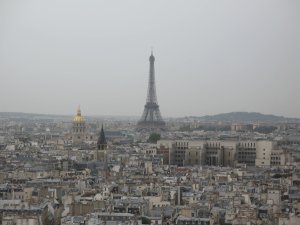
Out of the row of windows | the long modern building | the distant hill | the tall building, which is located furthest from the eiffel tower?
the row of windows

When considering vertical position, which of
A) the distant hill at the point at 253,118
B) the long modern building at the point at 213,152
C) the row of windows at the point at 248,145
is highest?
the distant hill at the point at 253,118

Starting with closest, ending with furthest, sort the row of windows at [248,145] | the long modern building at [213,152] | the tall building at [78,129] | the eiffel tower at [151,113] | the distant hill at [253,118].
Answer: the long modern building at [213,152]
the row of windows at [248,145]
the distant hill at [253,118]
the tall building at [78,129]
the eiffel tower at [151,113]

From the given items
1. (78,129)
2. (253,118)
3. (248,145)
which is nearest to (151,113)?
(253,118)

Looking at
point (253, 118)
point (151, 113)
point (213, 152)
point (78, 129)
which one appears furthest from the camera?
point (151, 113)

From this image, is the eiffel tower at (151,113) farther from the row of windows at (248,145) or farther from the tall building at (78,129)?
the row of windows at (248,145)

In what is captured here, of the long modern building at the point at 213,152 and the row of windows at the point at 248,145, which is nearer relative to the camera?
the long modern building at the point at 213,152

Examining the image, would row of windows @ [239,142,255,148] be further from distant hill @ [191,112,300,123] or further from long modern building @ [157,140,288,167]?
distant hill @ [191,112,300,123]

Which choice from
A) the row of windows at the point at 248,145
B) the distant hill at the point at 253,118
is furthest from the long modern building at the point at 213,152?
the distant hill at the point at 253,118

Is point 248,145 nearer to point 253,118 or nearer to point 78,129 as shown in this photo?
point 78,129
